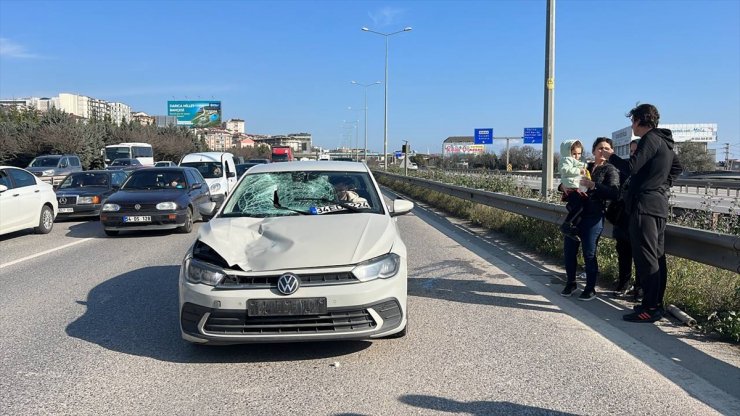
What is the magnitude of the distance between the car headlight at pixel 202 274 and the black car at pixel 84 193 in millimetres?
11874

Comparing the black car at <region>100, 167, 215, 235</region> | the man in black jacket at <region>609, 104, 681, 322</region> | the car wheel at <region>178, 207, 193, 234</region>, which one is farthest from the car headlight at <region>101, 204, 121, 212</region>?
the man in black jacket at <region>609, 104, 681, 322</region>

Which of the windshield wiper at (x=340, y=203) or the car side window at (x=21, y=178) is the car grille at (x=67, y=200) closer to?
the car side window at (x=21, y=178)

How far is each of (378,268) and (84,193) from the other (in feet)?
42.1

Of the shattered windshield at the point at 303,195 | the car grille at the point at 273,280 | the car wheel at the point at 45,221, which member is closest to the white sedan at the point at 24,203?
the car wheel at the point at 45,221

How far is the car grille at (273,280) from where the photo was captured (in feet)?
13.3

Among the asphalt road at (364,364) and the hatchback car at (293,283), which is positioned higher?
the hatchback car at (293,283)

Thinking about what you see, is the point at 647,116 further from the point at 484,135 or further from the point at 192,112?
the point at 192,112

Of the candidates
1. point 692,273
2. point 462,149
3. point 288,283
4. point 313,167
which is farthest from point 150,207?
point 462,149

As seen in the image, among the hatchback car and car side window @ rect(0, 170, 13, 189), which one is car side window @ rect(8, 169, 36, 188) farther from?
the hatchback car

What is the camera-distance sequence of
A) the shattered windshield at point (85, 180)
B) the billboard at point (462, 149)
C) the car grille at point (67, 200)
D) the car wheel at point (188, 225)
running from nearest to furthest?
1. the car wheel at point (188, 225)
2. the car grille at point (67, 200)
3. the shattered windshield at point (85, 180)
4. the billboard at point (462, 149)

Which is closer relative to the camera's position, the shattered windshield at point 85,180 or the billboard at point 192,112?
the shattered windshield at point 85,180

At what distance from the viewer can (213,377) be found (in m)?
4.07

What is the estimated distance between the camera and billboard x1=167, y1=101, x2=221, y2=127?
216 feet

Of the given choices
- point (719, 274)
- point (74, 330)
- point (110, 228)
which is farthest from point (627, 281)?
point (110, 228)
